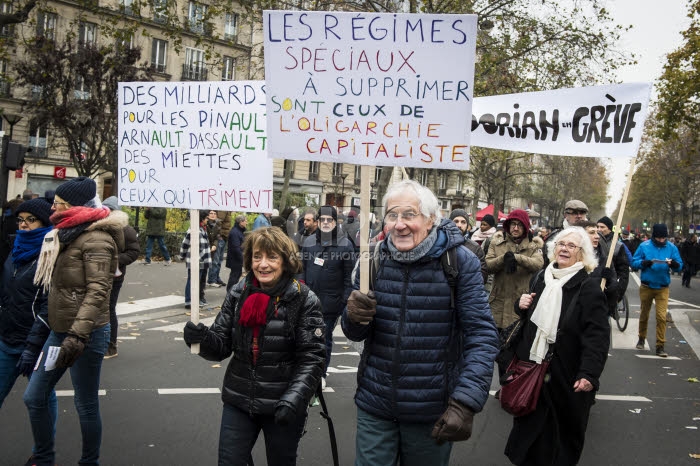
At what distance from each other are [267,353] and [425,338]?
814 millimetres

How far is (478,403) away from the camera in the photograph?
9.15 feet

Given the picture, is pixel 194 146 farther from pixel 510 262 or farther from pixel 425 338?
pixel 510 262

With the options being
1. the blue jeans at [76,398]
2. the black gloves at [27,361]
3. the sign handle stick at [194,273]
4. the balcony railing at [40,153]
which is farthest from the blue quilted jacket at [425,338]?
the balcony railing at [40,153]

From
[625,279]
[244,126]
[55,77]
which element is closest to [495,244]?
[625,279]

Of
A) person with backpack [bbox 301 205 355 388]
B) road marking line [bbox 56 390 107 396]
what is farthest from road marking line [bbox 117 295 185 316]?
person with backpack [bbox 301 205 355 388]

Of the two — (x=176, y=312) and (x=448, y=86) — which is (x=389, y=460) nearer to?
(x=448, y=86)

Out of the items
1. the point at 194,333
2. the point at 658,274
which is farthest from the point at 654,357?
the point at 194,333

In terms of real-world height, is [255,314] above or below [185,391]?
above

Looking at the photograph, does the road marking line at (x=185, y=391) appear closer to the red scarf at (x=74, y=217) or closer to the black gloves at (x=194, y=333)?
the red scarf at (x=74, y=217)

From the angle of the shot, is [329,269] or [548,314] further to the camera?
[329,269]

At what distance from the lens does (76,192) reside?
3.99m

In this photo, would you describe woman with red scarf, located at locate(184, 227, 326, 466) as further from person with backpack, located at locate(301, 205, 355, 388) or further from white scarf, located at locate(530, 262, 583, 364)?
person with backpack, located at locate(301, 205, 355, 388)

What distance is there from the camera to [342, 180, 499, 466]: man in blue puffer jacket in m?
2.92

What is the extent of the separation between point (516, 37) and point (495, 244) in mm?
13577
